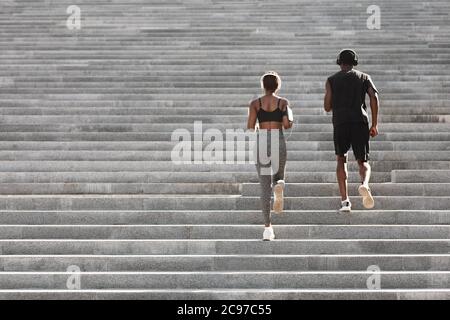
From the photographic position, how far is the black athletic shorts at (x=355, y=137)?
758 centimetres

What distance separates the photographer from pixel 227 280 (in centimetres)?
691

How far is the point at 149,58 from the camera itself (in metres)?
13.3

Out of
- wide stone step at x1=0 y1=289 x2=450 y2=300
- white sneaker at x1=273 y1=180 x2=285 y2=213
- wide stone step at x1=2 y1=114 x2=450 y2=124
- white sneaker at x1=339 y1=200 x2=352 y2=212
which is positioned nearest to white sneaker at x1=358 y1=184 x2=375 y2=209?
white sneaker at x1=339 y1=200 x2=352 y2=212

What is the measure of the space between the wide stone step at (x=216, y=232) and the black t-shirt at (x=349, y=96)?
3.21 feet

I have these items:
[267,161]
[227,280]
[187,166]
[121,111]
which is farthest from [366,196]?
[121,111]

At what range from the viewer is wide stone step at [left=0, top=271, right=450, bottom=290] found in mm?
6812

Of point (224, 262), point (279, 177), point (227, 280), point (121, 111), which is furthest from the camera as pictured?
point (121, 111)

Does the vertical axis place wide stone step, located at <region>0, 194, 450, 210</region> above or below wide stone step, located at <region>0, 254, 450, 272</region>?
above

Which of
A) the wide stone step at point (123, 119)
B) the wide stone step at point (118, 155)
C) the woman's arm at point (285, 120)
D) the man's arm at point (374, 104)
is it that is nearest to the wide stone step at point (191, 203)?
the man's arm at point (374, 104)

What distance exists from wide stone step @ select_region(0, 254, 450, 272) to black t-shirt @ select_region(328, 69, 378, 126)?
128 centimetres

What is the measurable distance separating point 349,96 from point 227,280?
201cm

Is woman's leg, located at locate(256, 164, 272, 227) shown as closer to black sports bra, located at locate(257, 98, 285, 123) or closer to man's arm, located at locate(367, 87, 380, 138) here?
black sports bra, located at locate(257, 98, 285, 123)

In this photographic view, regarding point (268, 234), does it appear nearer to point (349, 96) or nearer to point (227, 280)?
point (227, 280)
